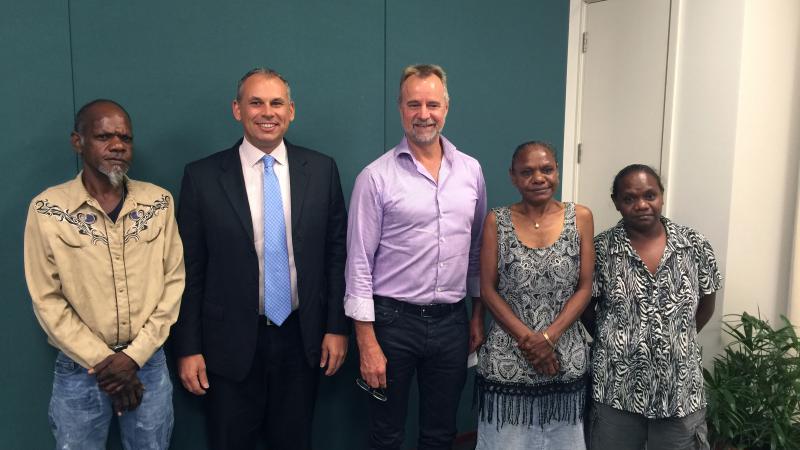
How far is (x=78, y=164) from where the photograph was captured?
2.06m

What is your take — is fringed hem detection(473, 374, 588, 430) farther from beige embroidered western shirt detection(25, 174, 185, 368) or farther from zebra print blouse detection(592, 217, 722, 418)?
beige embroidered western shirt detection(25, 174, 185, 368)

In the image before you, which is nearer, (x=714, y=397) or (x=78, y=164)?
(x=78, y=164)

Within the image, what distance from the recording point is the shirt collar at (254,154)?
207 centimetres

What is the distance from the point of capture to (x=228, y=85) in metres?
2.29

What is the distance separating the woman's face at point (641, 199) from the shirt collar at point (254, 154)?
3.83 ft

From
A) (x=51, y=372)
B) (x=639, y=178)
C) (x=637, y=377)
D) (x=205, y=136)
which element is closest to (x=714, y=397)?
(x=637, y=377)

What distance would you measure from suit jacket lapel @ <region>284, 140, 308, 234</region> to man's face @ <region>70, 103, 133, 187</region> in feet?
1.70

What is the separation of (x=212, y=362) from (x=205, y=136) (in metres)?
0.83

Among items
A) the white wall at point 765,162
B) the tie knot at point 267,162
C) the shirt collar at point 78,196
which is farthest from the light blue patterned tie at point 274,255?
the white wall at point 765,162

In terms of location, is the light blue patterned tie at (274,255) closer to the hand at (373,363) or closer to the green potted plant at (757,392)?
the hand at (373,363)

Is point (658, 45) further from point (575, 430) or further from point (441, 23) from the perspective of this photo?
point (575, 430)

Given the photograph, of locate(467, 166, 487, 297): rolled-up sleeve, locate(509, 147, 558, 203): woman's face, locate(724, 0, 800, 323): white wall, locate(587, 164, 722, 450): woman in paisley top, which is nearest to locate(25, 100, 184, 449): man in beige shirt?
locate(467, 166, 487, 297): rolled-up sleeve

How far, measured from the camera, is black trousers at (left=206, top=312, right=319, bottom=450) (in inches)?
82.0

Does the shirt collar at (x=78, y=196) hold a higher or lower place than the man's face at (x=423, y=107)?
lower
